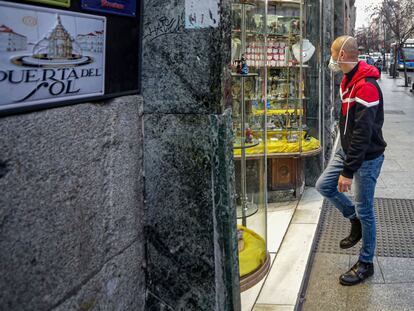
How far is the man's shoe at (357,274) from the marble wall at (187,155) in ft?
6.07

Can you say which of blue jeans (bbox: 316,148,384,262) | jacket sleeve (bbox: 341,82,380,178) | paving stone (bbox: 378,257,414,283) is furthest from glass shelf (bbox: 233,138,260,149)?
paving stone (bbox: 378,257,414,283)

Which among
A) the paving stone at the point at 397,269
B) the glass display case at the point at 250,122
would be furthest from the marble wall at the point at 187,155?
the paving stone at the point at 397,269

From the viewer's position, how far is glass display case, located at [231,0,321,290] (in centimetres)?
437

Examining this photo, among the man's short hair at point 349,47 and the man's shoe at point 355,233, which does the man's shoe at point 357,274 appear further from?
the man's short hair at point 349,47

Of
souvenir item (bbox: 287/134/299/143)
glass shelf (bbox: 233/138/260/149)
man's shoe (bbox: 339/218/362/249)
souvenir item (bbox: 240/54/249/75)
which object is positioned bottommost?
man's shoe (bbox: 339/218/362/249)

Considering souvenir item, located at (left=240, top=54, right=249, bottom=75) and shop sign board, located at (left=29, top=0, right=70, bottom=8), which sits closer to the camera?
shop sign board, located at (left=29, top=0, right=70, bottom=8)

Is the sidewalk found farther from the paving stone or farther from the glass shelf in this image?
→ the glass shelf

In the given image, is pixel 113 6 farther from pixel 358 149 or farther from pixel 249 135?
pixel 249 135

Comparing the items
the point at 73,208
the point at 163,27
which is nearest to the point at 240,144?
the point at 163,27

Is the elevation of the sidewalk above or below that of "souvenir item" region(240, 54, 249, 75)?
below

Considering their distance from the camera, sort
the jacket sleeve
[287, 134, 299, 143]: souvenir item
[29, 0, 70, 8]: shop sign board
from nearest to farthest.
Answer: [29, 0, 70, 8]: shop sign board < the jacket sleeve < [287, 134, 299, 143]: souvenir item

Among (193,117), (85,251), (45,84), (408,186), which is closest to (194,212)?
(193,117)

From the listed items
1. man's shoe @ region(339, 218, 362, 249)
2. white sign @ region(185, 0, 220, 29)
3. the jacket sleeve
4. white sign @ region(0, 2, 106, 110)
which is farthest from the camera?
man's shoe @ region(339, 218, 362, 249)

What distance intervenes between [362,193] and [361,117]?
61cm
